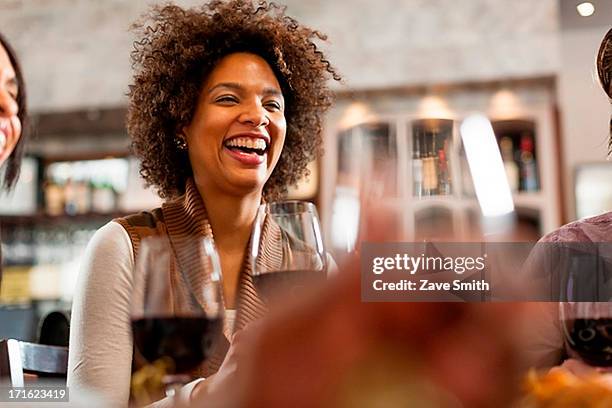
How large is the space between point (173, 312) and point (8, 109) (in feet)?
3.06

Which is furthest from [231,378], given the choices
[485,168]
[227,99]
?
[485,168]

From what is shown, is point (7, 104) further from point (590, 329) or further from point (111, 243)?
point (590, 329)

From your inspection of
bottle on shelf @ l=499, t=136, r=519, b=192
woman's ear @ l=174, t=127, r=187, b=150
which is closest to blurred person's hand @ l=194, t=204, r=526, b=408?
woman's ear @ l=174, t=127, r=187, b=150

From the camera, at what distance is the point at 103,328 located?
2.95ft

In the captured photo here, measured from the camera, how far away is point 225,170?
42.9 inches

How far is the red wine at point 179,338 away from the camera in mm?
478

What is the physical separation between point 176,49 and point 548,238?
591mm

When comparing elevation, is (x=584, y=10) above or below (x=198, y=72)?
above

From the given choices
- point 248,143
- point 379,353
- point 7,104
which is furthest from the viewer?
point 7,104

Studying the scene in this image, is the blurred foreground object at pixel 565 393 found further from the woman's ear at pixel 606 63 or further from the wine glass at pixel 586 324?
the woman's ear at pixel 606 63

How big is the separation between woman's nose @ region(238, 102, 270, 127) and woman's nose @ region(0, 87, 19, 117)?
424mm

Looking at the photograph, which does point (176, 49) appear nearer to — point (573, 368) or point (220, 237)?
point (220, 237)

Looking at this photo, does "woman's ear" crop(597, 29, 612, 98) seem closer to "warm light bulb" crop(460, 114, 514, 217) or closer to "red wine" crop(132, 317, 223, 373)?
"warm light bulb" crop(460, 114, 514, 217)

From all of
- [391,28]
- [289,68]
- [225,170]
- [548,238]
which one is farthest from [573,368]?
[391,28]
